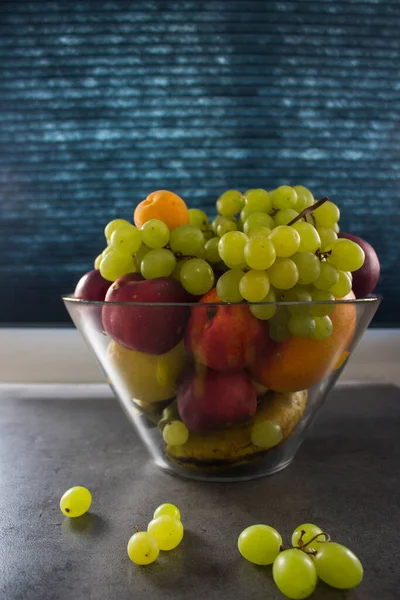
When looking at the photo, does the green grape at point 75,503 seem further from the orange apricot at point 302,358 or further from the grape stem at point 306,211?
the grape stem at point 306,211

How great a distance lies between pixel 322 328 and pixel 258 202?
7.2 inches

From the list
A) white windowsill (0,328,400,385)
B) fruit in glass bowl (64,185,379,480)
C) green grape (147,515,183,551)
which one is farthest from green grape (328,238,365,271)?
white windowsill (0,328,400,385)

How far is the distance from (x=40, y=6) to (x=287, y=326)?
110cm

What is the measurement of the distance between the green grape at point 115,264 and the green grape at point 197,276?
0.07 m

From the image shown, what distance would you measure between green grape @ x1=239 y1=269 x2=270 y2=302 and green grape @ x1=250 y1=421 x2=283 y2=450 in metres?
0.14

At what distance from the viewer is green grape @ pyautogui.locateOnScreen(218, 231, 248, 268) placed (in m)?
0.55

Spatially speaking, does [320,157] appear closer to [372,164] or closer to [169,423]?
[372,164]

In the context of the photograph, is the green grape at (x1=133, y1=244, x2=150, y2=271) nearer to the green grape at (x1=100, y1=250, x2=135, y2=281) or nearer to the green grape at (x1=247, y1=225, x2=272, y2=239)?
the green grape at (x1=100, y1=250, x2=135, y2=281)

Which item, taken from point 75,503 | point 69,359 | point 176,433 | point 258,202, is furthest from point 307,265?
point 69,359

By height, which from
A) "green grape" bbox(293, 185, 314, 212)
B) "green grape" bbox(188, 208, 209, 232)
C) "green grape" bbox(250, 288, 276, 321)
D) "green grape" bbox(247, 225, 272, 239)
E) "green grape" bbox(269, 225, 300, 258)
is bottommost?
"green grape" bbox(188, 208, 209, 232)

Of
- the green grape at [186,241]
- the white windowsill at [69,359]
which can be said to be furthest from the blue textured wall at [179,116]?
the green grape at [186,241]

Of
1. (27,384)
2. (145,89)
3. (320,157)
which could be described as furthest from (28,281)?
(320,157)

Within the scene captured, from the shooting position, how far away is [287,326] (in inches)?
21.5

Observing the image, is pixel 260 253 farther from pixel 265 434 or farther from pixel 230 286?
pixel 265 434
